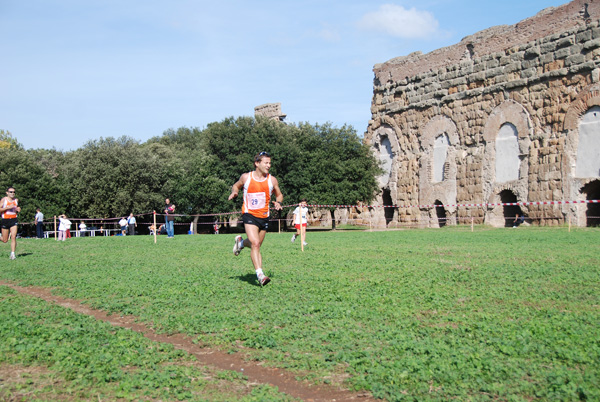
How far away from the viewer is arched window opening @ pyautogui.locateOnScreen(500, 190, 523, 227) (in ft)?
118

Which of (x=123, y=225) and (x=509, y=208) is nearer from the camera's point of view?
(x=509, y=208)

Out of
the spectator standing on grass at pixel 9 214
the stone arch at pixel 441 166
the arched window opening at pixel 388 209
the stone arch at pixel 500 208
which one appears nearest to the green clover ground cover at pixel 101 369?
the spectator standing on grass at pixel 9 214

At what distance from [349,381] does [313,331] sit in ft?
5.25

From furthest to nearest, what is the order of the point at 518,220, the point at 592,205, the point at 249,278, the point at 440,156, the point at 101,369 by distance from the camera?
1. the point at 440,156
2. the point at 518,220
3. the point at 592,205
4. the point at 249,278
5. the point at 101,369

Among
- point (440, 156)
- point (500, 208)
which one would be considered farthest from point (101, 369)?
point (440, 156)

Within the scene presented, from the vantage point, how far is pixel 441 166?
41.2m

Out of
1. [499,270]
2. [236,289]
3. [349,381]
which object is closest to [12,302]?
[236,289]

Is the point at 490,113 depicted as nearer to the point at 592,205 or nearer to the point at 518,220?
the point at 518,220

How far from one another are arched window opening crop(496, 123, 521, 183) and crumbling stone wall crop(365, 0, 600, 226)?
0.73 feet

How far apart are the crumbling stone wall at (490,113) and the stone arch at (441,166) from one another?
74 mm

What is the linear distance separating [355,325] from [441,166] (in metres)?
36.0

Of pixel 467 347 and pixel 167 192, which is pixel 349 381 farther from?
pixel 167 192

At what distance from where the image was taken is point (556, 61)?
3347 centimetres

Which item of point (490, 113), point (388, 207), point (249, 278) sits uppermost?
point (490, 113)
